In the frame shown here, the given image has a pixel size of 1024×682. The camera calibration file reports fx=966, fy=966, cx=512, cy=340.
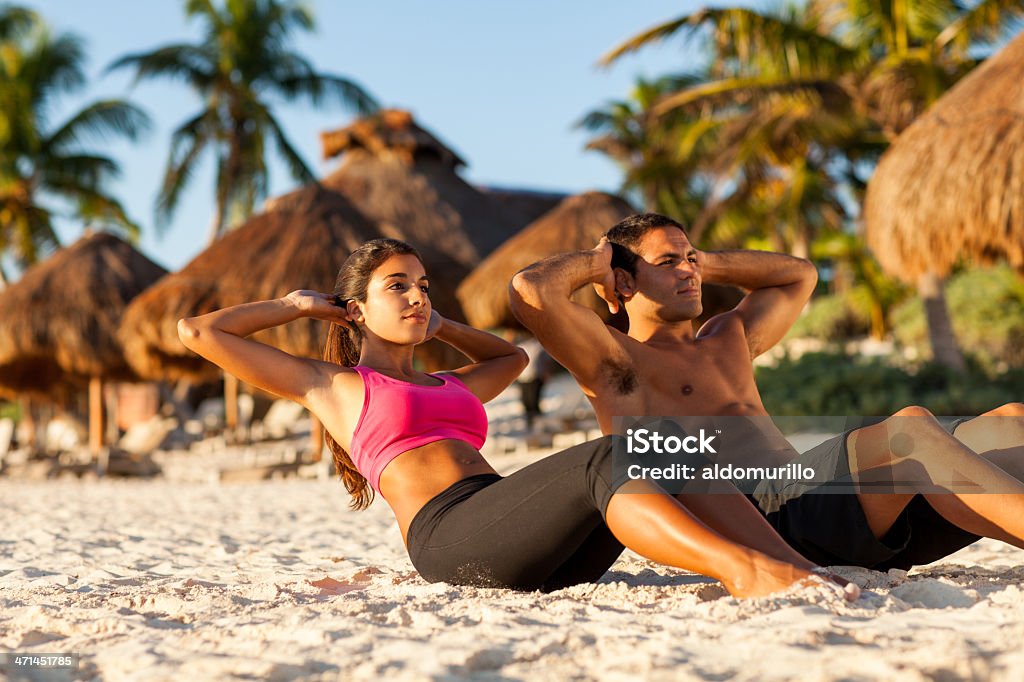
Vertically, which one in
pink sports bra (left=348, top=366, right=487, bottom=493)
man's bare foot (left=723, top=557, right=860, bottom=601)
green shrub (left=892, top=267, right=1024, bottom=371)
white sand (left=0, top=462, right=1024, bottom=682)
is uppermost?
green shrub (left=892, top=267, right=1024, bottom=371)

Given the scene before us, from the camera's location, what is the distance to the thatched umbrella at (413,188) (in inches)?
682

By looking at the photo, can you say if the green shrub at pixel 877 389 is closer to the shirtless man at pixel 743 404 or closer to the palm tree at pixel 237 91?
the shirtless man at pixel 743 404

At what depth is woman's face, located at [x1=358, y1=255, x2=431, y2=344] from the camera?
9.30 feet

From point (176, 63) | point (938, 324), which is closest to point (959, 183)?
point (938, 324)

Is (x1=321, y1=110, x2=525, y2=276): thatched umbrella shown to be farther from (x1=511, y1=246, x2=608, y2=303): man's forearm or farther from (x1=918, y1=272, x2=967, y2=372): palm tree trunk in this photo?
(x1=511, y1=246, x2=608, y2=303): man's forearm

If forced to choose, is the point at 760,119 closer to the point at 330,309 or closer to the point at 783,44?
the point at 783,44

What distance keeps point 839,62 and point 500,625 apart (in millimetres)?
13841

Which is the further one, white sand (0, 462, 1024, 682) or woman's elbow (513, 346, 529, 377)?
woman's elbow (513, 346, 529, 377)

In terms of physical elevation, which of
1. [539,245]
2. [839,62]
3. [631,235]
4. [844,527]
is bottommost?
[844,527]

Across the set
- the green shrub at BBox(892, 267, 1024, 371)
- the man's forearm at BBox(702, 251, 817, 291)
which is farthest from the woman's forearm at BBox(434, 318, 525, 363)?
the green shrub at BBox(892, 267, 1024, 371)

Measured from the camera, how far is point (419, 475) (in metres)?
2.65

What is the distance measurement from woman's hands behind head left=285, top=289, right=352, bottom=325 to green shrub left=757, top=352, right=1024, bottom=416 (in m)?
7.03

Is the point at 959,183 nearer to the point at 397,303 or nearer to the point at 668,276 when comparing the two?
the point at 668,276

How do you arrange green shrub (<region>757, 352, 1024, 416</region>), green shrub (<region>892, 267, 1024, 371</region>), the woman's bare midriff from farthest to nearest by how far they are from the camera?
green shrub (<region>892, 267, 1024, 371</region>)
green shrub (<region>757, 352, 1024, 416</region>)
the woman's bare midriff
